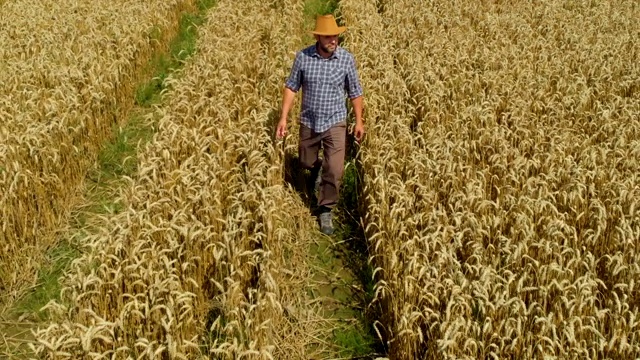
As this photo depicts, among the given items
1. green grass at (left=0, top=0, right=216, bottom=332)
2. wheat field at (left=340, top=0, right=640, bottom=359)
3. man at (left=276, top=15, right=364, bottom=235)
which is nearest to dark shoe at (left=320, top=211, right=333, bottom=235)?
man at (left=276, top=15, right=364, bottom=235)

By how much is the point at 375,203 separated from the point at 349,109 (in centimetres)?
290

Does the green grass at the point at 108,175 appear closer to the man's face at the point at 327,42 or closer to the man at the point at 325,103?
the man at the point at 325,103

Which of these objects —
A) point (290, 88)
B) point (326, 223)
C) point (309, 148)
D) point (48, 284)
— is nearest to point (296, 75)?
point (290, 88)

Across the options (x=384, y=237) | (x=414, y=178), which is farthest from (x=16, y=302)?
(x=414, y=178)

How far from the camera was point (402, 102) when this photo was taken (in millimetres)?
7879

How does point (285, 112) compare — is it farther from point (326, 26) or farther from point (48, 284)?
point (48, 284)

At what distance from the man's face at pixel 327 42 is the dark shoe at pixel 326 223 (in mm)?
1821

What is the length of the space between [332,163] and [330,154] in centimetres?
10

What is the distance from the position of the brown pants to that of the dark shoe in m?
0.10

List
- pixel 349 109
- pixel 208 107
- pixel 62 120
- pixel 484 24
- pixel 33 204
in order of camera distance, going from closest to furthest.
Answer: pixel 33 204 < pixel 62 120 < pixel 208 107 < pixel 349 109 < pixel 484 24

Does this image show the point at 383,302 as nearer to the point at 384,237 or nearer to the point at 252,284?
the point at 384,237

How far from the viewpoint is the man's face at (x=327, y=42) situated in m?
6.07

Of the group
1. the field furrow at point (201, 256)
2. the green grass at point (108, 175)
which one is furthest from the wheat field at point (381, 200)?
the green grass at point (108, 175)

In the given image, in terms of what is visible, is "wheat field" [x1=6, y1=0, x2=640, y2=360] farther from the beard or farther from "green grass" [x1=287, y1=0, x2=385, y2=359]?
the beard
